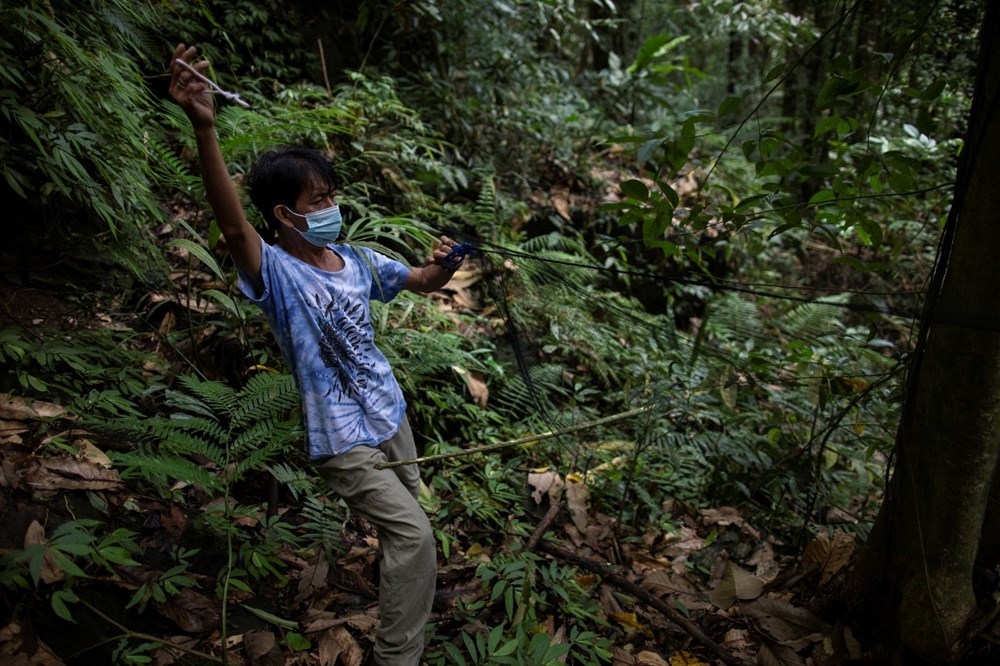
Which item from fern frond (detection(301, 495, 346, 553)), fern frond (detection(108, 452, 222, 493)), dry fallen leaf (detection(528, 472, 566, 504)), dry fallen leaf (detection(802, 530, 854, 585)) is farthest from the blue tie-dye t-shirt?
dry fallen leaf (detection(802, 530, 854, 585))

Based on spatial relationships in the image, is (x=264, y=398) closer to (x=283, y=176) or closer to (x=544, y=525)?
(x=283, y=176)

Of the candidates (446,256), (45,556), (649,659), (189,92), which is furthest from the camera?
(649,659)

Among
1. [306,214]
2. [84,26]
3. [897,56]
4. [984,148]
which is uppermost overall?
[897,56]

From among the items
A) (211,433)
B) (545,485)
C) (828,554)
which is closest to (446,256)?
(211,433)

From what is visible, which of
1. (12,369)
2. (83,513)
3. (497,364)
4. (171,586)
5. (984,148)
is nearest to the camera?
(984,148)

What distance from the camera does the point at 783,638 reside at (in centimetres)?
241

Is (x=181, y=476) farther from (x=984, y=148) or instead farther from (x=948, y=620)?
(x=984, y=148)

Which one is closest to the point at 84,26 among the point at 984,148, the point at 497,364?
the point at 497,364

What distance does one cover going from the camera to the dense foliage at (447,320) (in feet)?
7.30

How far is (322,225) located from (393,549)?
43.8 inches

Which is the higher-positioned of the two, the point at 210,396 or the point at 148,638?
the point at 210,396

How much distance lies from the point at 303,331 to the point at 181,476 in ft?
2.03

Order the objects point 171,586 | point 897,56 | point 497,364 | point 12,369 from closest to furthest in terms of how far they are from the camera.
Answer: point 171,586, point 897,56, point 12,369, point 497,364

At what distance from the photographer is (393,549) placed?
2033 millimetres
